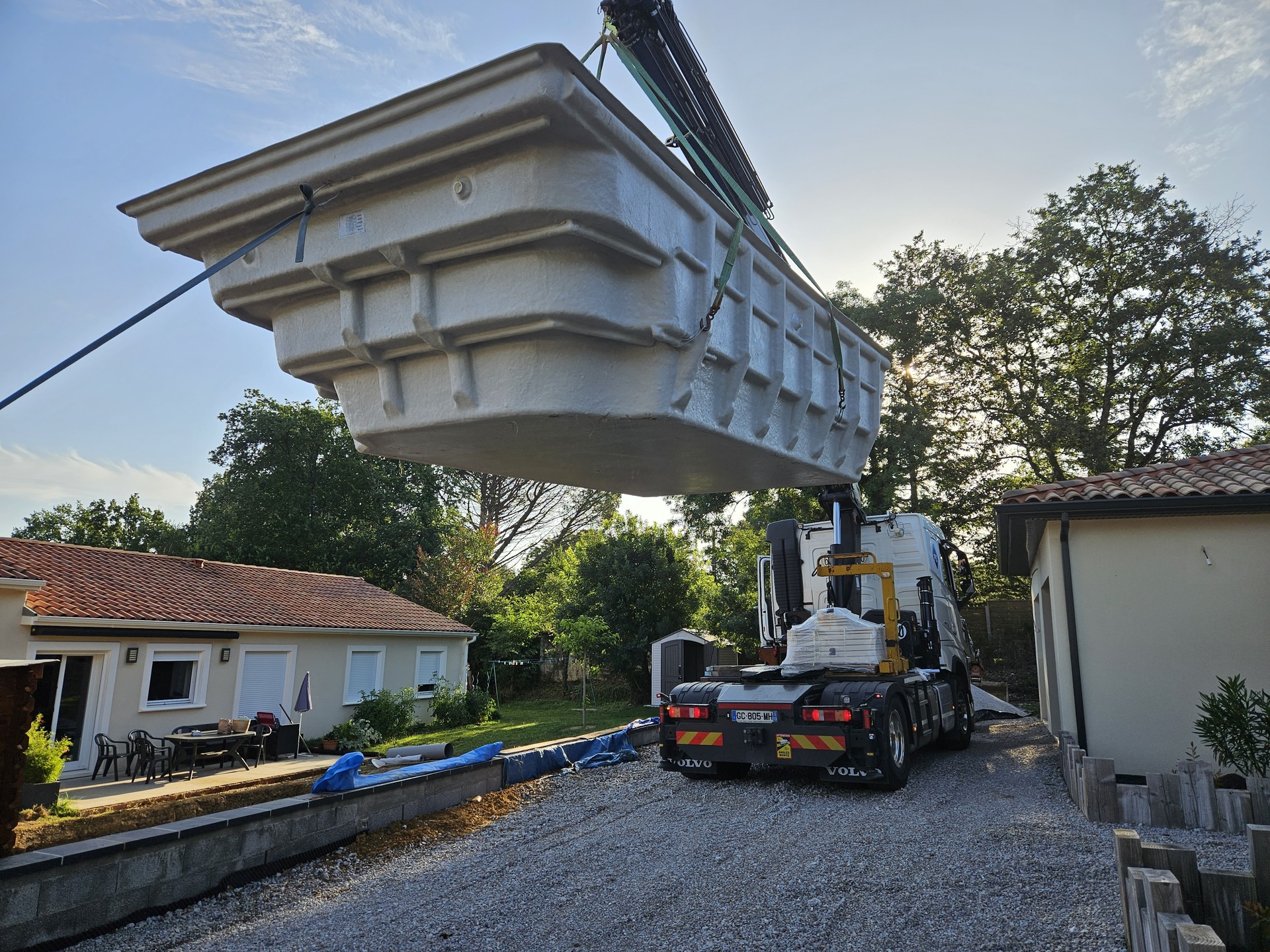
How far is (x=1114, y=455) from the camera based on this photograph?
74.1ft

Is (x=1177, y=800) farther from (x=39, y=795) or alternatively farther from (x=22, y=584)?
(x=22, y=584)

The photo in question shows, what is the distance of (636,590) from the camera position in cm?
2305

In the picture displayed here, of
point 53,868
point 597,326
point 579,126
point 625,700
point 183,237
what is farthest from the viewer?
point 625,700

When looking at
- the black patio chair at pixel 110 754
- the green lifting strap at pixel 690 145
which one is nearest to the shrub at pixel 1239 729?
the green lifting strap at pixel 690 145

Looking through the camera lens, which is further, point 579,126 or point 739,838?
point 739,838

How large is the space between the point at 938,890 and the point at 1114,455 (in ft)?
70.3

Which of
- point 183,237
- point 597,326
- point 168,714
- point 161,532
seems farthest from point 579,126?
point 161,532

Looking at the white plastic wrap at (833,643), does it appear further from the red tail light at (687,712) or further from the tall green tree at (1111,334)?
the tall green tree at (1111,334)

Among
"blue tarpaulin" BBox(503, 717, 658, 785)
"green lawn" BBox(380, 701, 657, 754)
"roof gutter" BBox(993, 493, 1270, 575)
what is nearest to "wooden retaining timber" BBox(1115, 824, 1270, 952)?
"roof gutter" BBox(993, 493, 1270, 575)

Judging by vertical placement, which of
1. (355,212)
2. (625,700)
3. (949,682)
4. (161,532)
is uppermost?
(161,532)

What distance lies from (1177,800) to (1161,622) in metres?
2.80

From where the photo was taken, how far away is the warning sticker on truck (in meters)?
Answer: 8.00

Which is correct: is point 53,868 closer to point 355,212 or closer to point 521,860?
point 521,860

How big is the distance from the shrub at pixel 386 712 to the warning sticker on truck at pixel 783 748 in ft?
40.3
